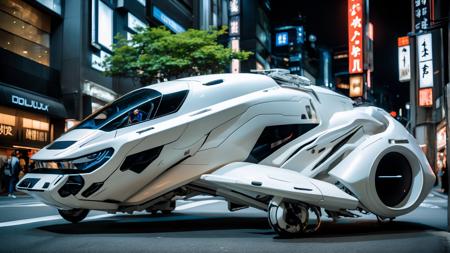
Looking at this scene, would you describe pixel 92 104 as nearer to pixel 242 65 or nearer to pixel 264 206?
pixel 264 206

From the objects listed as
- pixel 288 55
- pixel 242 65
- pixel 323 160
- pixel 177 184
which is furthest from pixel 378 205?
pixel 288 55

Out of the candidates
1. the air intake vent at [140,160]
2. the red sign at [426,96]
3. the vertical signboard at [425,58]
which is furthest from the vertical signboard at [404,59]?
the air intake vent at [140,160]

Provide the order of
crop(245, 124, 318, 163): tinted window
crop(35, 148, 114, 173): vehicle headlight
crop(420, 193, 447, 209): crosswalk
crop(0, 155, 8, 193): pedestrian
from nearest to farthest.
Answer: crop(35, 148, 114, 173): vehicle headlight → crop(245, 124, 318, 163): tinted window → crop(420, 193, 447, 209): crosswalk → crop(0, 155, 8, 193): pedestrian

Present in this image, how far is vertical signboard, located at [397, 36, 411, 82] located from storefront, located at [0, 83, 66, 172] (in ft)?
92.5

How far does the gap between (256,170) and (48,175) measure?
282 cm

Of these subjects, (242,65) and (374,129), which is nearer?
(374,129)

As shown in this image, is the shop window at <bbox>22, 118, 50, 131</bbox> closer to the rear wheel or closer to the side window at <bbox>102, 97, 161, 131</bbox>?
the side window at <bbox>102, 97, 161, 131</bbox>

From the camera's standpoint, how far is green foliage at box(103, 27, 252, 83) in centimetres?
2602

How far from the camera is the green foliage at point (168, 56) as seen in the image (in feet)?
85.4

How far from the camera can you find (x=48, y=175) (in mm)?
6746

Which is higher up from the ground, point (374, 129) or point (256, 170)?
point (374, 129)

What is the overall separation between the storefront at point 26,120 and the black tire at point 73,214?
15.4 meters

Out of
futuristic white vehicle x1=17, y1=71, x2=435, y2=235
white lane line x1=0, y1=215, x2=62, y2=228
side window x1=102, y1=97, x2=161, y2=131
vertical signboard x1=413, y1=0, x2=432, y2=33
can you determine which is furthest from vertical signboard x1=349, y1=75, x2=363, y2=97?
side window x1=102, y1=97, x2=161, y2=131

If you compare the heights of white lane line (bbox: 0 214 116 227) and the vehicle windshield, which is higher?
the vehicle windshield
